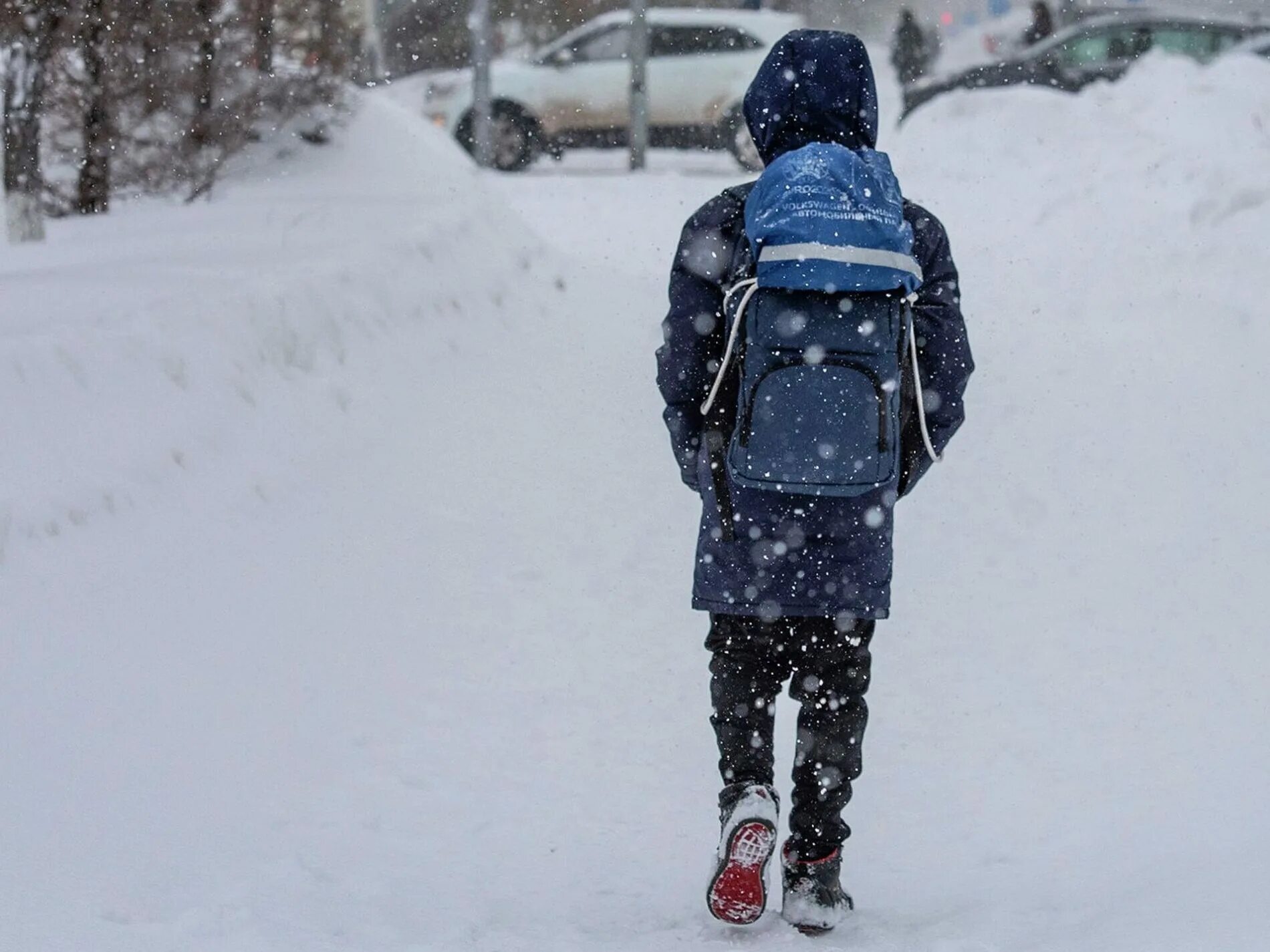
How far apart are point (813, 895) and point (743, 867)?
252 millimetres

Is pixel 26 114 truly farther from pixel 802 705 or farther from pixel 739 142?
pixel 739 142

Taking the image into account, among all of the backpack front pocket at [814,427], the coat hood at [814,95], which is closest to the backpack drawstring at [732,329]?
the backpack front pocket at [814,427]

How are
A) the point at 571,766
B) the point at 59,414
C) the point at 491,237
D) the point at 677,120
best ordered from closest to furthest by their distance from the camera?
1. the point at 571,766
2. the point at 59,414
3. the point at 491,237
4. the point at 677,120

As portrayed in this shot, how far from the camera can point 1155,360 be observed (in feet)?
25.6

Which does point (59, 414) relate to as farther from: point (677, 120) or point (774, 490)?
point (677, 120)

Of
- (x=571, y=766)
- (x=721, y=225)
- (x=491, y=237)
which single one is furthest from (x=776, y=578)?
(x=491, y=237)

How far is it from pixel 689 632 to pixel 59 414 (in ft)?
6.59

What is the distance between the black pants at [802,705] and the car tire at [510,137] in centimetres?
1556

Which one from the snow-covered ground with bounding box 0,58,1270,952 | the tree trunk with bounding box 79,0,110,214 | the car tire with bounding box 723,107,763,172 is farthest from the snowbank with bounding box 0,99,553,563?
the car tire with bounding box 723,107,763,172

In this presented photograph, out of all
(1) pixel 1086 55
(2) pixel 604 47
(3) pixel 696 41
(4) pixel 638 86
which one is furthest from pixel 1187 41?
(2) pixel 604 47

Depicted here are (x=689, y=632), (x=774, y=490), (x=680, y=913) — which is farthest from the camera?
(x=689, y=632)

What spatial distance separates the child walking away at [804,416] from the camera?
302cm

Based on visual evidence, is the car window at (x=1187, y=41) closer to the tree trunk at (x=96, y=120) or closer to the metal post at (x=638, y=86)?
the metal post at (x=638, y=86)

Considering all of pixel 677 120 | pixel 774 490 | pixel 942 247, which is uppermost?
pixel 942 247
